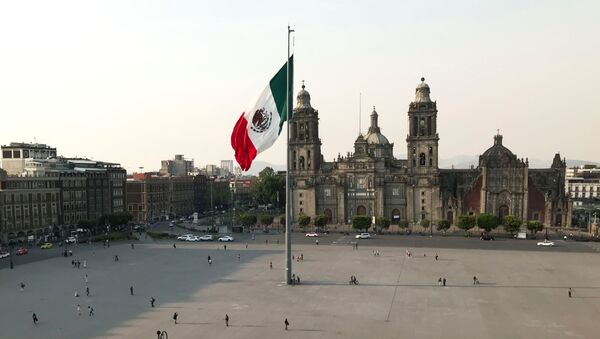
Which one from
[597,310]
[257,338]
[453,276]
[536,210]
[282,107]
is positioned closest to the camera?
[257,338]

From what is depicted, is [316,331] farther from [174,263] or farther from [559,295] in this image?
[174,263]

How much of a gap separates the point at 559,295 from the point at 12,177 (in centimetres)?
9021

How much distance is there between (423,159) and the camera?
4437 inches

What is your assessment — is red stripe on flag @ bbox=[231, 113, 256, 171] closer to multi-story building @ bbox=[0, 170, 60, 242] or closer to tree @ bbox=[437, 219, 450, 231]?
tree @ bbox=[437, 219, 450, 231]

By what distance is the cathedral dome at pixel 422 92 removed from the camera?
11275cm

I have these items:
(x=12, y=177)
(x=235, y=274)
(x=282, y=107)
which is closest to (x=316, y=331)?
(x=282, y=107)

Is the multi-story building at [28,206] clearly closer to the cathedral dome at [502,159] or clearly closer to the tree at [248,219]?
the tree at [248,219]

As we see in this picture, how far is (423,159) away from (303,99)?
30873 millimetres

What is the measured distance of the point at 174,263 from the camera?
67.7 meters

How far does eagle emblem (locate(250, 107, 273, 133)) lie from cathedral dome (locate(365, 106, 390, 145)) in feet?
292

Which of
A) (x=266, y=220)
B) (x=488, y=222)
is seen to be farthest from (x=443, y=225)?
(x=266, y=220)

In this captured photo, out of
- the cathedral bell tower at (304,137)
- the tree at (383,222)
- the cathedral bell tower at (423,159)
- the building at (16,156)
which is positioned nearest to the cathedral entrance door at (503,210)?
the cathedral bell tower at (423,159)

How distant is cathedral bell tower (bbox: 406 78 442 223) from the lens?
365 feet

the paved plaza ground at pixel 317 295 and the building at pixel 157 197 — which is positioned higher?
the building at pixel 157 197
